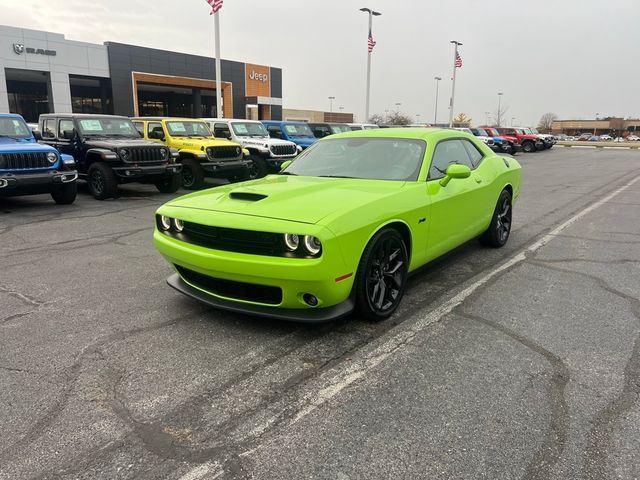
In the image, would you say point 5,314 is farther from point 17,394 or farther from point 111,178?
point 111,178

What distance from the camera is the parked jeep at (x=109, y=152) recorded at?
1032 cm

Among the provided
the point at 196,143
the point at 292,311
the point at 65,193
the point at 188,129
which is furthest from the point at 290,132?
the point at 292,311

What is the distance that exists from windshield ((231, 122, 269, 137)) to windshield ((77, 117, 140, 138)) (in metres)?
3.98

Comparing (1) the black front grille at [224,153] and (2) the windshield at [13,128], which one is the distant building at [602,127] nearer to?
(1) the black front grille at [224,153]

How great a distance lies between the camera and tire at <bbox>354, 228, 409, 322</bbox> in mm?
3578

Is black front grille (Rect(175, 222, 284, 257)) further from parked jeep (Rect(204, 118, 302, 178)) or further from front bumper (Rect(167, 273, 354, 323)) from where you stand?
parked jeep (Rect(204, 118, 302, 178))

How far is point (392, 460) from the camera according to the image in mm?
2303

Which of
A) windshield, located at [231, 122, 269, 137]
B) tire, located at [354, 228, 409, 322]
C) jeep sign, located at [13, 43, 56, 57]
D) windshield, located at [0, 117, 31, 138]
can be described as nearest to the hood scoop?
tire, located at [354, 228, 409, 322]

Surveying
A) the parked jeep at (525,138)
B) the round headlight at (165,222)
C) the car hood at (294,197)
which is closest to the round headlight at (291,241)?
the car hood at (294,197)

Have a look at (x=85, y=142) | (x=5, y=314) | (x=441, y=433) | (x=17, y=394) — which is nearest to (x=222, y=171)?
(x=85, y=142)

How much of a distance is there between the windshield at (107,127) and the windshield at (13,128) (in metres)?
1.16

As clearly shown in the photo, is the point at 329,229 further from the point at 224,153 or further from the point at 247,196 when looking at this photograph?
the point at 224,153

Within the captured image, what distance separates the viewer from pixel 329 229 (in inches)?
126

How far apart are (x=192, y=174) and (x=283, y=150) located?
335 centimetres
